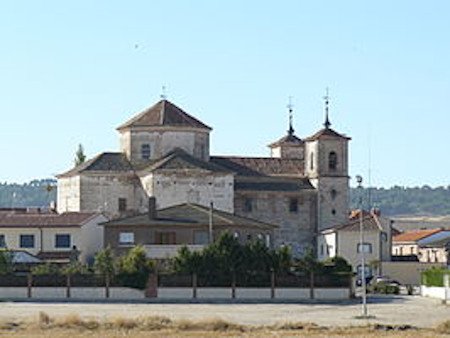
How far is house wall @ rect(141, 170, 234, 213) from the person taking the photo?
108 meters

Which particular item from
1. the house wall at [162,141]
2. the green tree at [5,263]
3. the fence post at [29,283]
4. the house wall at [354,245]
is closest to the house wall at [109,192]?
the house wall at [162,141]

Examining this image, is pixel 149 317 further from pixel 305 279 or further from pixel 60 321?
pixel 305 279

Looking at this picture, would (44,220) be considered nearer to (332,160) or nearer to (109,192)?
(109,192)

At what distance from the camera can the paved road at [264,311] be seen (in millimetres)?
63562

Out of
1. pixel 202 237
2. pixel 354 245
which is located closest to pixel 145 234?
pixel 202 237

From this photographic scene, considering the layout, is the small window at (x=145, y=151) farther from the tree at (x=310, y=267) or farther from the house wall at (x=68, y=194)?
the tree at (x=310, y=267)

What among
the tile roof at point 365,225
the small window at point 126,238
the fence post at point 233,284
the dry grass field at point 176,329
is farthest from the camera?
the tile roof at point 365,225

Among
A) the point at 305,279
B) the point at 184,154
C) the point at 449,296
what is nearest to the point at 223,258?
the point at 305,279

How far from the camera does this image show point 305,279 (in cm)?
8181

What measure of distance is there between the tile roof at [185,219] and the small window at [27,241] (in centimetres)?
574

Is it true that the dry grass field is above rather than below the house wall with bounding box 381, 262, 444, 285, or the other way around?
below

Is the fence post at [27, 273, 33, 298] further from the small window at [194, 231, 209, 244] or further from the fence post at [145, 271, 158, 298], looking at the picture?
the small window at [194, 231, 209, 244]

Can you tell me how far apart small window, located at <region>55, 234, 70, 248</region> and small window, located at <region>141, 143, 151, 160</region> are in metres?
18.2

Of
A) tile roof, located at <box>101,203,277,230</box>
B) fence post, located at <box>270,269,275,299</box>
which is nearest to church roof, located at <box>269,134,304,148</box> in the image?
tile roof, located at <box>101,203,277,230</box>
